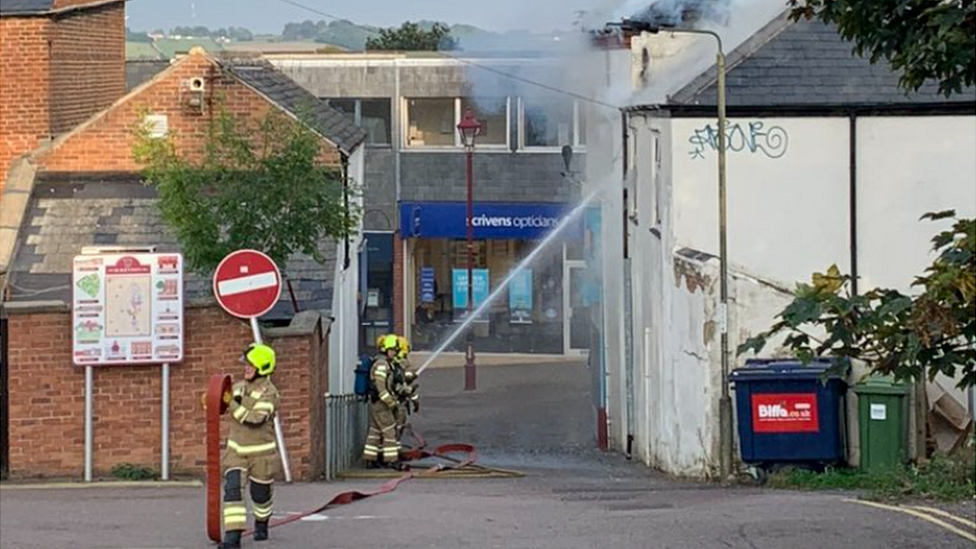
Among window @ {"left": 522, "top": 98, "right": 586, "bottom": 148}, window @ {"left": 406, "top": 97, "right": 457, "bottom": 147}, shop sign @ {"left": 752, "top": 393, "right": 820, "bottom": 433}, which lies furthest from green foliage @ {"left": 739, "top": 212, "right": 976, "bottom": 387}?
window @ {"left": 406, "top": 97, "right": 457, "bottom": 147}

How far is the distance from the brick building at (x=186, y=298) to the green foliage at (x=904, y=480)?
506 centimetres

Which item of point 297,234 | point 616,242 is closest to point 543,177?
point 616,242

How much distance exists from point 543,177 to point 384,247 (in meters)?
4.53

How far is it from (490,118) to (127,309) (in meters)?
25.4

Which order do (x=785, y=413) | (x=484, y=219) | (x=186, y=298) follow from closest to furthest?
1. (x=785, y=413)
2. (x=186, y=298)
3. (x=484, y=219)

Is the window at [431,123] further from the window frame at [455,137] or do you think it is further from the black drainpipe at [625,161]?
the black drainpipe at [625,161]

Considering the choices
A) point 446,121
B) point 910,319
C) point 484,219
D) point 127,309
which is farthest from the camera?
point 446,121

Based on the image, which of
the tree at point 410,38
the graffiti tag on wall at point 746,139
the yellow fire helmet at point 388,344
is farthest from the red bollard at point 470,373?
the tree at point 410,38

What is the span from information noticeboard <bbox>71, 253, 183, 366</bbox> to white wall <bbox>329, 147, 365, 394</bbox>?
470 centimetres

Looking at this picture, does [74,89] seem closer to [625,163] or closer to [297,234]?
[297,234]

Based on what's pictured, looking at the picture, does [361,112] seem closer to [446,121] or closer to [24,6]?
[446,121]

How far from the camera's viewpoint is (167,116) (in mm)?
21672

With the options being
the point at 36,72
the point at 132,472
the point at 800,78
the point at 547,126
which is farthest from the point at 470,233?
the point at 132,472

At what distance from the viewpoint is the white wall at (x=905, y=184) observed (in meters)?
19.5
